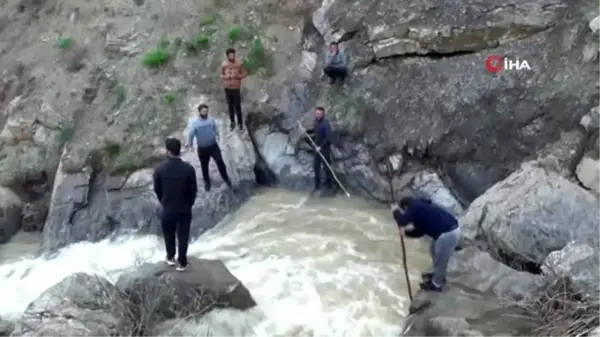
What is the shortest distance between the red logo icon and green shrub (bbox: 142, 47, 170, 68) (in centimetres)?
622

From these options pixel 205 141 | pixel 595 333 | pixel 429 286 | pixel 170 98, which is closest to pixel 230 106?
pixel 170 98

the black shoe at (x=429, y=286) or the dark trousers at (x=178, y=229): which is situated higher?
the dark trousers at (x=178, y=229)

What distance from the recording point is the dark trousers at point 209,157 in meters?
13.5

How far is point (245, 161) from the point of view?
1448 cm

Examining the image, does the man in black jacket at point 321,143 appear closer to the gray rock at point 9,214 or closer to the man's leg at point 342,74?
the man's leg at point 342,74

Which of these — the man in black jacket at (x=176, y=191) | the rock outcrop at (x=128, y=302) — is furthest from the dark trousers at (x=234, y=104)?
the rock outcrop at (x=128, y=302)

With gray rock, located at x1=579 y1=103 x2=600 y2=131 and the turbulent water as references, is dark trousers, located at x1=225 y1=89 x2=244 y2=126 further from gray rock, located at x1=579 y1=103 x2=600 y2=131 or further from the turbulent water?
gray rock, located at x1=579 y1=103 x2=600 y2=131

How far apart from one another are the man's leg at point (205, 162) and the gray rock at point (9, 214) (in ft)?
11.9

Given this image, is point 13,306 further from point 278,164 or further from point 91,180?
point 278,164

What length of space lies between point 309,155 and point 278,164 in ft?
1.93

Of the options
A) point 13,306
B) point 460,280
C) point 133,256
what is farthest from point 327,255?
point 13,306

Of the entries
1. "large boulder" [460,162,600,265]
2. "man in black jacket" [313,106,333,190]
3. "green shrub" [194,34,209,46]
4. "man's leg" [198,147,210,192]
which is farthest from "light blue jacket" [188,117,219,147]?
"large boulder" [460,162,600,265]

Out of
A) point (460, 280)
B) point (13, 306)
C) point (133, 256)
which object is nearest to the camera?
point (460, 280)

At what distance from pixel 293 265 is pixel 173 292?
2.29 meters
